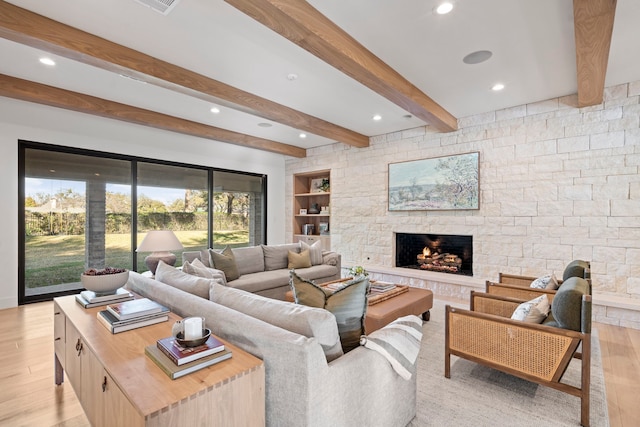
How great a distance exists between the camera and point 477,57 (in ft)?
9.36

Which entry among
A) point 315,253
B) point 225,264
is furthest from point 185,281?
point 315,253

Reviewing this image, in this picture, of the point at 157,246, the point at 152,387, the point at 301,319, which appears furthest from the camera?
the point at 157,246

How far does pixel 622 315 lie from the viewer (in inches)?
134

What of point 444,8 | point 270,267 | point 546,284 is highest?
point 444,8

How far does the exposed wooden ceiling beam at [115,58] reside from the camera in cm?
217

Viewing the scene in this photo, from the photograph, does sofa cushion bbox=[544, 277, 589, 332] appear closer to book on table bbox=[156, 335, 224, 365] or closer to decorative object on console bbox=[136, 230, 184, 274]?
book on table bbox=[156, 335, 224, 365]

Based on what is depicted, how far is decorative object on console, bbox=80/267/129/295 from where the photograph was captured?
2023mm

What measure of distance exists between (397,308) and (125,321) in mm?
2224

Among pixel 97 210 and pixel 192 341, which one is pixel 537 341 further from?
pixel 97 210

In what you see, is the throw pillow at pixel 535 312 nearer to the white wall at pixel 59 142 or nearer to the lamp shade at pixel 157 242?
the lamp shade at pixel 157 242

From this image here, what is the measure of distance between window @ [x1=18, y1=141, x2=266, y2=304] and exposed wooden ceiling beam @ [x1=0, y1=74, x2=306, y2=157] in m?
1.16

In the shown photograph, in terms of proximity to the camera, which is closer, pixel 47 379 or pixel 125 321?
pixel 125 321

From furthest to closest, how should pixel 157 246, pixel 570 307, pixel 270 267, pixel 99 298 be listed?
pixel 270 267 < pixel 157 246 < pixel 99 298 < pixel 570 307

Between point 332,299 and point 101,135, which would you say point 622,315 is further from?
point 101,135
